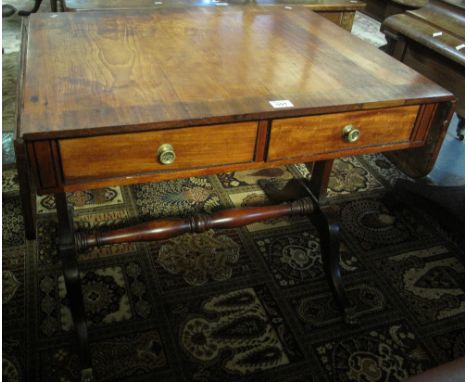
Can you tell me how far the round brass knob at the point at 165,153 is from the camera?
102cm

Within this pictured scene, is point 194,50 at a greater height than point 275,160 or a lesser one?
greater

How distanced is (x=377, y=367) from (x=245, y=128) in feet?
2.76

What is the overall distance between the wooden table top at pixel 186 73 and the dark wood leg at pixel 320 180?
38 cm

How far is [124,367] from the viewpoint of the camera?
133cm

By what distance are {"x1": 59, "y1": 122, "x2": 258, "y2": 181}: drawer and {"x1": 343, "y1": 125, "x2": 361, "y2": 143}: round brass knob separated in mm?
239

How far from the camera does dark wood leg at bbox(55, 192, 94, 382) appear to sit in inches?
51.0

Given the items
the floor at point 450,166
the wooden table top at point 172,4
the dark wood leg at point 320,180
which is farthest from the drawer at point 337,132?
the floor at point 450,166

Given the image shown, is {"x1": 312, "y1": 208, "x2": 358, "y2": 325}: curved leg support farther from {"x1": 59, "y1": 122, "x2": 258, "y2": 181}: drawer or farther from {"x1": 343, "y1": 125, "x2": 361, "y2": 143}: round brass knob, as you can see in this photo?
{"x1": 59, "y1": 122, "x2": 258, "y2": 181}: drawer

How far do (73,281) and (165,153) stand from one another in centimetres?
53

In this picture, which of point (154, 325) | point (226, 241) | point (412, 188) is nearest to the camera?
point (154, 325)

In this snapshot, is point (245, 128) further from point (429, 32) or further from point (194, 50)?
point (429, 32)

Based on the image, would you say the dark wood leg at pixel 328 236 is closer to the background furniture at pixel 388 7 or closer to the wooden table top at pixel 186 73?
the wooden table top at pixel 186 73

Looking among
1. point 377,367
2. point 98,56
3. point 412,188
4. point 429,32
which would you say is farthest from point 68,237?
point 429,32

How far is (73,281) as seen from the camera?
1308mm
